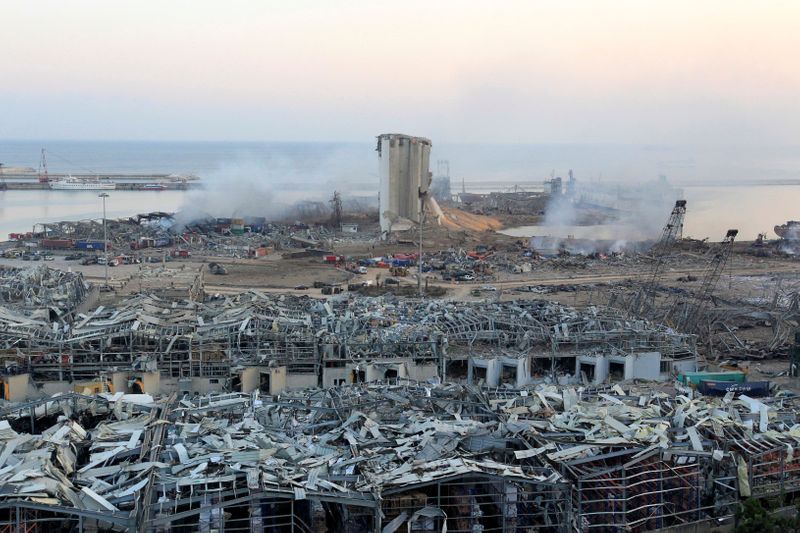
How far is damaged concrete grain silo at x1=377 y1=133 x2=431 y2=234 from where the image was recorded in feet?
154

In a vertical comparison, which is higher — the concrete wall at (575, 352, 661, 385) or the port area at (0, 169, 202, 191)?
the port area at (0, 169, 202, 191)

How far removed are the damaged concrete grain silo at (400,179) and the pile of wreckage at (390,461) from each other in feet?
109

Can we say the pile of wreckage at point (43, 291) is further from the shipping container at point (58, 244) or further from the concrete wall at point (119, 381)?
the shipping container at point (58, 244)

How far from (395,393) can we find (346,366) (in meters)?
3.79

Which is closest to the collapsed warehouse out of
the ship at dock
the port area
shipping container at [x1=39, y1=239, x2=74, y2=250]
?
shipping container at [x1=39, y1=239, x2=74, y2=250]

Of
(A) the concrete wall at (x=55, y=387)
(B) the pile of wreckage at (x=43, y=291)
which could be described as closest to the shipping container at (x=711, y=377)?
(A) the concrete wall at (x=55, y=387)

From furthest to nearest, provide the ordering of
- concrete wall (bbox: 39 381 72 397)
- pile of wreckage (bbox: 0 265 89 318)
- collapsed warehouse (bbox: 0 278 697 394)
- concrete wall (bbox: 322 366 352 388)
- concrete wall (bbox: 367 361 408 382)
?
pile of wreckage (bbox: 0 265 89 318) < concrete wall (bbox: 322 366 352 388) < concrete wall (bbox: 367 361 408 382) < collapsed warehouse (bbox: 0 278 697 394) < concrete wall (bbox: 39 381 72 397)

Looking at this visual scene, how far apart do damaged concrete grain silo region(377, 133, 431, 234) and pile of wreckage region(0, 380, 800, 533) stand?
33.2 m

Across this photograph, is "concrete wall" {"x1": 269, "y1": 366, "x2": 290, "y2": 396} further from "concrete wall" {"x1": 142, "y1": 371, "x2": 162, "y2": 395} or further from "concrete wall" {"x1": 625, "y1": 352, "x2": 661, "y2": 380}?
"concrete wall" {"x1": 625, "y1": 352, "x2": 661, "y2": 380}

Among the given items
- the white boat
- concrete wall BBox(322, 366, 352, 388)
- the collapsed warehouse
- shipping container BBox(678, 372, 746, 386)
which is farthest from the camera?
the white boat

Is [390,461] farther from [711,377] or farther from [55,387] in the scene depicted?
[711,377]

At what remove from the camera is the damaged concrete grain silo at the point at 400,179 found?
47.0 metres

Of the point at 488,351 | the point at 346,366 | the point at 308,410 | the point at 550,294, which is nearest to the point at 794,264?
the point at 550,294

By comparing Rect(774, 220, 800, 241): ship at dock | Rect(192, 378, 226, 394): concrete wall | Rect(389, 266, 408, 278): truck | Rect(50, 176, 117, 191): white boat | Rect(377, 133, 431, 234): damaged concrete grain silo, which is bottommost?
Rect(389, 266, 408, 278): truck
